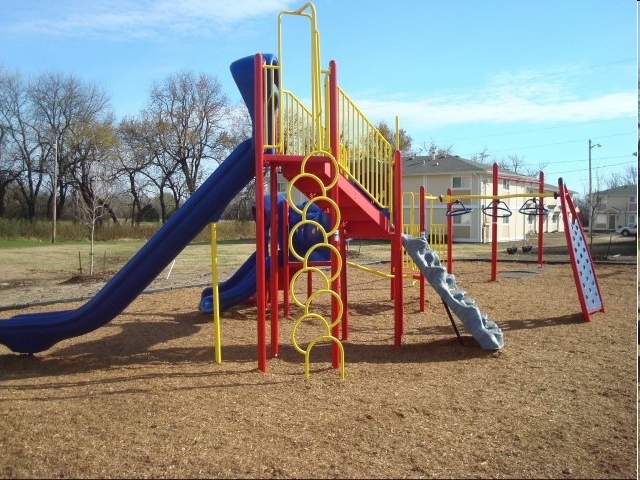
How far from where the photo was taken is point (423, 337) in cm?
805

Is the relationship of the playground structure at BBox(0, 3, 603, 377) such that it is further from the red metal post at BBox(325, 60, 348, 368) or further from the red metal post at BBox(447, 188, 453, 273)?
the red metal post at BBox(447, 188, 453, 273)

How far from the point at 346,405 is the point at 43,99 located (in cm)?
4252

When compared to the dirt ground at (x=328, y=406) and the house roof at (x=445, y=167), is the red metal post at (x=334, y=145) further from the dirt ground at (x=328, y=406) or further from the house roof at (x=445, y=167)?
the house roof at (x=445, y=167)

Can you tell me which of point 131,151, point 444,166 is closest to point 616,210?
point 444,166

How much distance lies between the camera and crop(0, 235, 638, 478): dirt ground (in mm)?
3830

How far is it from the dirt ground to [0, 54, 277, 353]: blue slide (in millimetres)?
333

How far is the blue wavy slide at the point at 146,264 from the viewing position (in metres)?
6.67

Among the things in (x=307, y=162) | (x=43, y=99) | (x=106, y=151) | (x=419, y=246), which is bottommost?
(x=419, y=246)

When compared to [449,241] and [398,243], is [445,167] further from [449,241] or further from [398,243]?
[398,243]

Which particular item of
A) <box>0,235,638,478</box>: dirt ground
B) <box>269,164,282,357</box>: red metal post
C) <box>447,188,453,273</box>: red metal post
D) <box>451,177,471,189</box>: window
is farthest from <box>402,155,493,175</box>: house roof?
<box>269,164,282,357</box>: red metal post

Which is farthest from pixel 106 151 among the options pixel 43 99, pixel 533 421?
pixel 533 421

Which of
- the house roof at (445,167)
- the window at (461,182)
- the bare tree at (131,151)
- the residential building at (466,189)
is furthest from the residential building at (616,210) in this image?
the bare tree at (131,151)

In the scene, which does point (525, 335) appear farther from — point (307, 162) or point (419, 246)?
point (307, 162)

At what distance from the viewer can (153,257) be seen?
22.5ft
